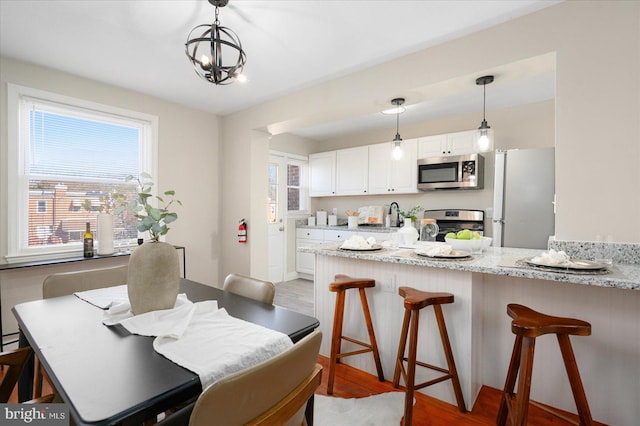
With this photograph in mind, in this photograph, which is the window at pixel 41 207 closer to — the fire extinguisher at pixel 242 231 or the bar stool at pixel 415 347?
the fire extinguisher at pixel 242 231

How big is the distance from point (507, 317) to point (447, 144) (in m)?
2.60

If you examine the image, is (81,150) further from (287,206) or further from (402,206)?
(402,206)

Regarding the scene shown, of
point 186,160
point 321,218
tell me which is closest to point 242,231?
point 186,160

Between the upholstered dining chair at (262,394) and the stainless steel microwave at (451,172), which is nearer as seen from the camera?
the upholstered dining chair at (262,394)

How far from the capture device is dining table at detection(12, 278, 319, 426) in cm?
73

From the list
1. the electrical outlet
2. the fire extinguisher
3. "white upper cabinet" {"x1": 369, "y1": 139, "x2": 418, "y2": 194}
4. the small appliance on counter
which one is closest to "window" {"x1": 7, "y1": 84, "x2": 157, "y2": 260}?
the fire extinguisher

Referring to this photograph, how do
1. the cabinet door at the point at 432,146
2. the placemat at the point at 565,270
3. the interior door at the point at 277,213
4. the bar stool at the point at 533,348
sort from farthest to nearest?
the interior door at the point at 277,213 < the cabinet door at the point at 432,146 < the placemat at the point at 565,270 < the bar stool at the point at 533,348

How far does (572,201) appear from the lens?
6.06ft

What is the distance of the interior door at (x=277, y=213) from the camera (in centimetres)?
492

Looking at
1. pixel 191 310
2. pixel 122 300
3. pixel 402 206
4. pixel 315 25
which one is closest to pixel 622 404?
pixel 191 310

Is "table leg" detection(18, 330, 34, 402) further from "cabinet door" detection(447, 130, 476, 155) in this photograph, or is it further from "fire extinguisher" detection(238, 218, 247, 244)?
"cabinet door" detection(447, 130, 476, 155)

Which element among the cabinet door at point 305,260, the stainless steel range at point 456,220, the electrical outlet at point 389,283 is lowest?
the cabinet door at point 305,260

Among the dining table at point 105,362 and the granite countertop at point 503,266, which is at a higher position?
the granite countertop at point 503,266

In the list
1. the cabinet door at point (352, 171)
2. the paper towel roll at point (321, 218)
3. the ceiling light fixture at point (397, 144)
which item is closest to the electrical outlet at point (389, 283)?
the ceiling light fixture at point (397, 144)
